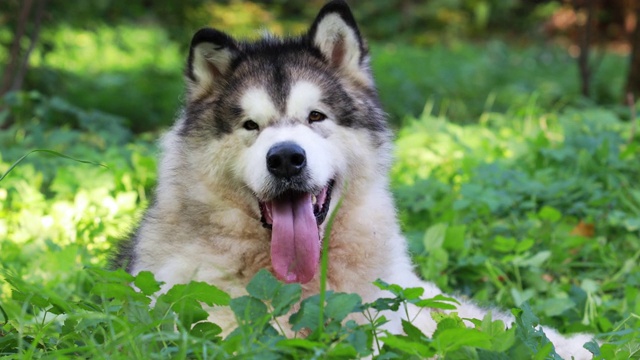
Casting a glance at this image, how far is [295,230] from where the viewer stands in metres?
3.25

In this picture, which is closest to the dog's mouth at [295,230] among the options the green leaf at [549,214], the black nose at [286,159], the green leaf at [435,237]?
the black nose at [286,159]

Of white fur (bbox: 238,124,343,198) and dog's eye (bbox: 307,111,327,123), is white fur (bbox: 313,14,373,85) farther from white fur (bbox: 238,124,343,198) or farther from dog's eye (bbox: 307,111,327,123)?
white fur (bbox: 238,124,343,198)

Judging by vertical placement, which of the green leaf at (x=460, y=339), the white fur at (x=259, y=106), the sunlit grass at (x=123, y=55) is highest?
the white fur at (x=259, y=106)

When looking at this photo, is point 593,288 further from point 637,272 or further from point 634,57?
point 634,57

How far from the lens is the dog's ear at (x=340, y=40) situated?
361cm

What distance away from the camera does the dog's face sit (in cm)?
321

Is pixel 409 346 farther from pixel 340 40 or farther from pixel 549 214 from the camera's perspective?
pixel 549 214

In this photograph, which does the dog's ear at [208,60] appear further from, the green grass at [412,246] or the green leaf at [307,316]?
the green leaf at [307,316]

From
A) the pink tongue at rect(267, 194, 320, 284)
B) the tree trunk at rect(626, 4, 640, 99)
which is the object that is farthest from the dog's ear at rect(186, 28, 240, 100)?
the tree trunk at rect(626, 4, 640, 99)

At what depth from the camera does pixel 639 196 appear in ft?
17.4

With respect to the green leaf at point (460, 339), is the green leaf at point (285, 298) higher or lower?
higher

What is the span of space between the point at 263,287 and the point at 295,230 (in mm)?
766

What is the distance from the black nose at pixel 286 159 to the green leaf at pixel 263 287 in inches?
28.1

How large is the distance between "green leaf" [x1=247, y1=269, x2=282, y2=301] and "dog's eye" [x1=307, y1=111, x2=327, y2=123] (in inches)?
39.9
